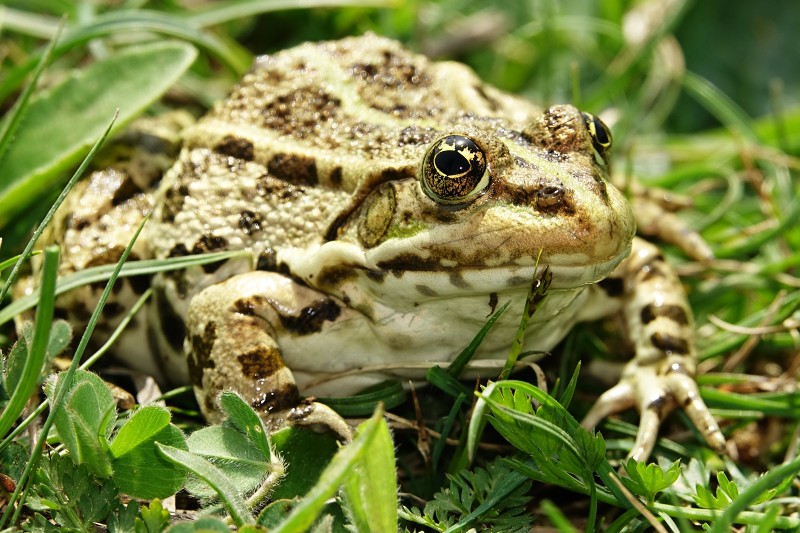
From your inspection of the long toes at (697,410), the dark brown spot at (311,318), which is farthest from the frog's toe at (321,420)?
the long toes at (697,410)

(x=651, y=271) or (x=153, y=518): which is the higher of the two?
(x=651, y=271)

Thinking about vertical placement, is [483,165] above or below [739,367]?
above

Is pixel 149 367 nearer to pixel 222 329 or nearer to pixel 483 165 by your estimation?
pixel 222 329

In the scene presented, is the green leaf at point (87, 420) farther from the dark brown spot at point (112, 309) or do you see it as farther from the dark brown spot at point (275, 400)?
the dark brown spot at point (112, 309)

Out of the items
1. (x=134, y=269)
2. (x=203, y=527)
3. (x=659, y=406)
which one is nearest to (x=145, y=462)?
(x=203, y=527)

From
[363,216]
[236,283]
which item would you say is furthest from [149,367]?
[363,216]

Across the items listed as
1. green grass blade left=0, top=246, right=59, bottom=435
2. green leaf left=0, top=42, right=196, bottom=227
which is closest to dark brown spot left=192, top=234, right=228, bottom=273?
green leaf left=0, top=42, right=196, bottom=227

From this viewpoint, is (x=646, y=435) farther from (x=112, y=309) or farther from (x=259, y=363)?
(x=112, y=309)
